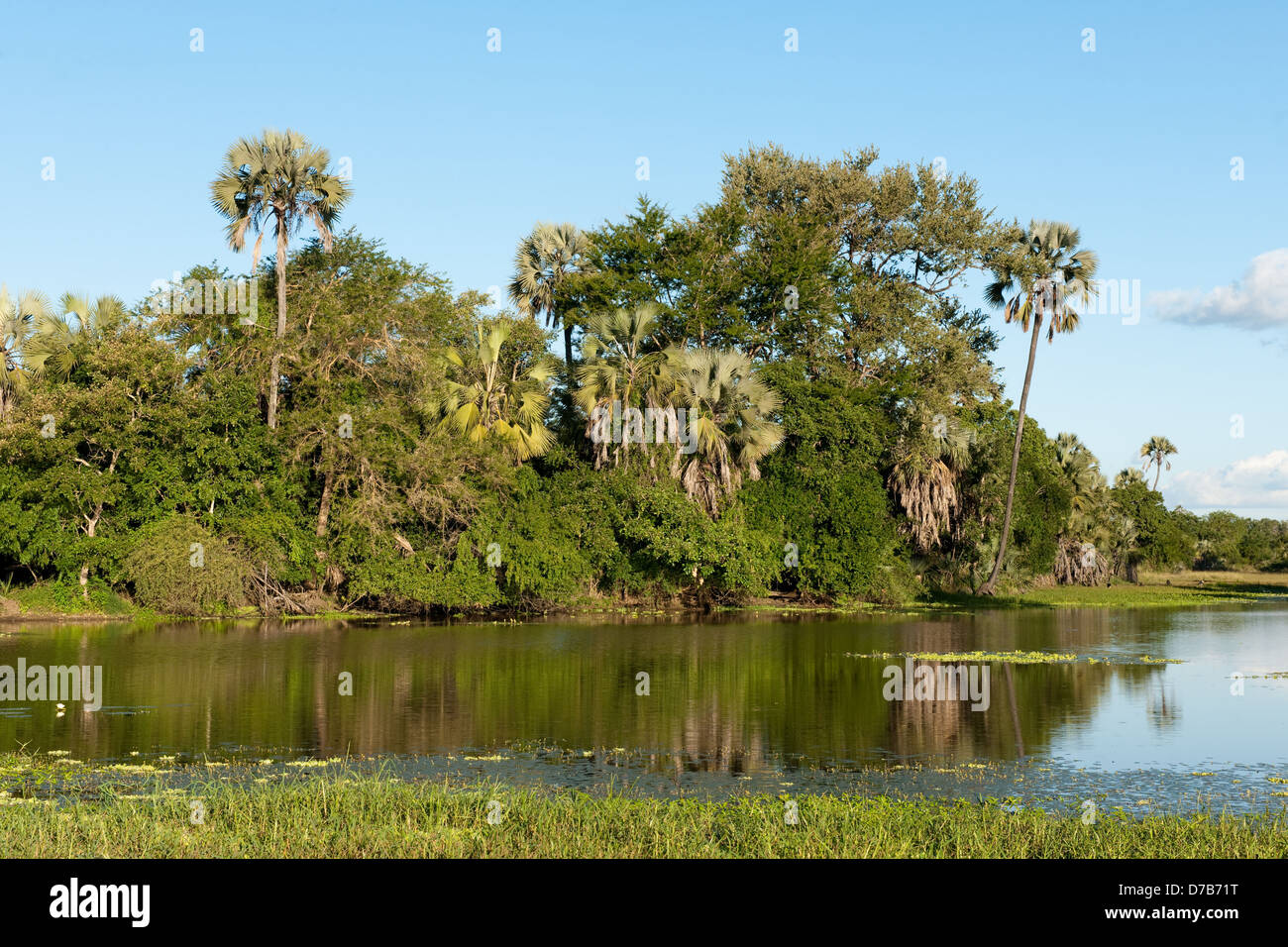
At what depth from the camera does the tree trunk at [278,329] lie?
38094 millimetres

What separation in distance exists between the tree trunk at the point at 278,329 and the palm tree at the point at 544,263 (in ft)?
50.7

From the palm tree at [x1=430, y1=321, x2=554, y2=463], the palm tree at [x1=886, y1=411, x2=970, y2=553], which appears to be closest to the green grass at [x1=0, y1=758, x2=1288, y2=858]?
the palm tree at [x1=430, y1=321, x2=554, y2=463]

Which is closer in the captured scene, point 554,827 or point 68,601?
point 554,827

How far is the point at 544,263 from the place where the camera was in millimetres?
54531

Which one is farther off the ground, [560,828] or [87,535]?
[87,535]

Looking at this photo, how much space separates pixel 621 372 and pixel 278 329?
12094 mm

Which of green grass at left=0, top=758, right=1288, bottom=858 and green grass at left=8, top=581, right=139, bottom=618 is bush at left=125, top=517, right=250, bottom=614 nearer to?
green grass at left=8, top=581, right=139, bottom=618

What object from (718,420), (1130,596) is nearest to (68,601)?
(718,420)

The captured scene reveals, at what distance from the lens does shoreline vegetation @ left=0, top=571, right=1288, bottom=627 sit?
118 ft

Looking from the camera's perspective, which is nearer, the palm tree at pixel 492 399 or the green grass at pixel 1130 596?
the palm tree at pixel 492 399

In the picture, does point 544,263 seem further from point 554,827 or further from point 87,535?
point 554,827

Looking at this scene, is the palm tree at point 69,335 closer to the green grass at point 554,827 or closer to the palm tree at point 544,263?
the palm tree at point 544,263

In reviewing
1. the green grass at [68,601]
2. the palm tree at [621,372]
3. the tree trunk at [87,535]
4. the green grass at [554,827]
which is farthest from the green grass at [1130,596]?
the green grass at [554,827]
